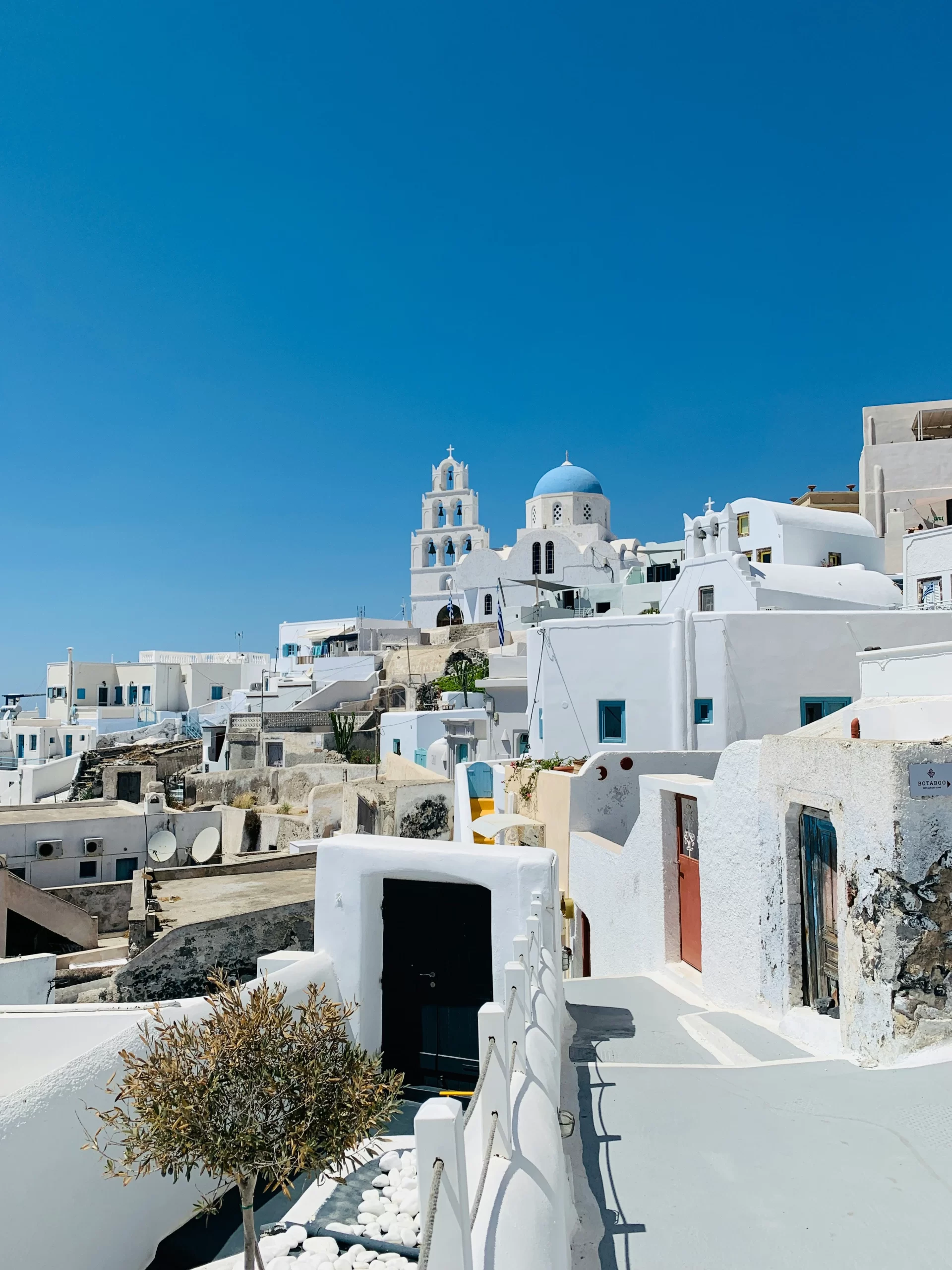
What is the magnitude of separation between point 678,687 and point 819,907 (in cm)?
1023

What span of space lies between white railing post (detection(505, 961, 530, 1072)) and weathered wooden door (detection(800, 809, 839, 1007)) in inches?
→ 144

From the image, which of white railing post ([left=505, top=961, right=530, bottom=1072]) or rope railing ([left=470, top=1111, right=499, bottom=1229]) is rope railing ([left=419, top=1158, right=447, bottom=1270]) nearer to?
rope railing ([left=470, top=1111, right=499, bottom=1229])

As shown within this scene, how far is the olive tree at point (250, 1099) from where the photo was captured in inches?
140

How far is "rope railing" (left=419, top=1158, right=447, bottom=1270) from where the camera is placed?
2.45 metres

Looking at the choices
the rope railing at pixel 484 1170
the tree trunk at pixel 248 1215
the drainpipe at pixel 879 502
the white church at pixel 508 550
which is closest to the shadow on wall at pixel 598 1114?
the rope railing at pixel 484 1170

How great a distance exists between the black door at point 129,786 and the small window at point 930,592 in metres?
26.8

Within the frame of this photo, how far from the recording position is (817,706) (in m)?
17.1

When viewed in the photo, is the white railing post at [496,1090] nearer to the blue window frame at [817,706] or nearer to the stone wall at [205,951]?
the stone wall at [205,951]

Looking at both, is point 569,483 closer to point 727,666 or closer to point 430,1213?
point 727,666

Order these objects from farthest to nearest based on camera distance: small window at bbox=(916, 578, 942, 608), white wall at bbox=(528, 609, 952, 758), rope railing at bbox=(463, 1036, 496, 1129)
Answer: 1. small window at bbox=(916, 578, 942, 608)
2. white wall at bbox=(528, 609, 952, 758)
3. rope railing at bbox=(463, 1036, 496, 1129)

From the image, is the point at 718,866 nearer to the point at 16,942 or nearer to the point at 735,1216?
the point at 735,1216

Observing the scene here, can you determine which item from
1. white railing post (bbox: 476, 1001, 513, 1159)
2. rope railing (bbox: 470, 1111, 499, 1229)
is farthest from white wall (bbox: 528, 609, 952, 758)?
rope railing (bbox: 470, 1111, 499, 1229)

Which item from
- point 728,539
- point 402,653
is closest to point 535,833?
point 728,539

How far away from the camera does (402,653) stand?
153 ft
